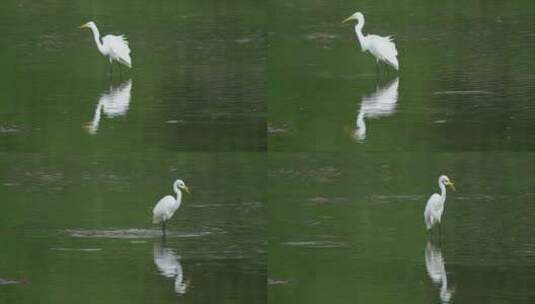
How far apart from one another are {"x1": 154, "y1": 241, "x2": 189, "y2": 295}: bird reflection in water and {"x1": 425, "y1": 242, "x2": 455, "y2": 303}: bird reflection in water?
2363 millimetres

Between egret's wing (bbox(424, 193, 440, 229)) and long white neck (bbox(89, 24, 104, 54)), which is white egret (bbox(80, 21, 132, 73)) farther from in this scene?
egret's wing (bbox(424, 193, 440, 229))

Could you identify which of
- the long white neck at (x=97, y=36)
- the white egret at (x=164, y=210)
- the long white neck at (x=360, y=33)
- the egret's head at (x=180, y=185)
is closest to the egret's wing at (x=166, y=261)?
the white egret at (x=164, y=210)

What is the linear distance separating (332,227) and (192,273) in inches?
78.8

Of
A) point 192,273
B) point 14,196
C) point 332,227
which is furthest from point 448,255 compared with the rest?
point 14,196

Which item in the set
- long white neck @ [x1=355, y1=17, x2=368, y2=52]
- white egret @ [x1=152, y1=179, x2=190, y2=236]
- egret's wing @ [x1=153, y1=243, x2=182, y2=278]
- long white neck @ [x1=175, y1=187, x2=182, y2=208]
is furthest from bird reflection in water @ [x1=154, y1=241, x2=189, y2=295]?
long white neck @ [x1=355, y1=17, x2=368, y2=52]

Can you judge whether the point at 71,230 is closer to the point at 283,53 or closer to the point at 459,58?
the point at 283,53

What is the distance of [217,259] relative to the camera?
1603 centimetres

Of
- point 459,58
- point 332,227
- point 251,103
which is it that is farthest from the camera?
point 459,58

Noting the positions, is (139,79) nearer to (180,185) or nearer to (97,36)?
(97,36)

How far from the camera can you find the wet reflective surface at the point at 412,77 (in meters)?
17.3

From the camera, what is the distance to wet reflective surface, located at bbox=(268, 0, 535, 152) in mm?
17297

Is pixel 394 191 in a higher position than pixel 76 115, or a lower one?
lower

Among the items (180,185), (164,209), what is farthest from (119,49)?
(164,209)

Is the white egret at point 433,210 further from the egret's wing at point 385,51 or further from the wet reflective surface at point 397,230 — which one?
the egret's wing at point 385,51
